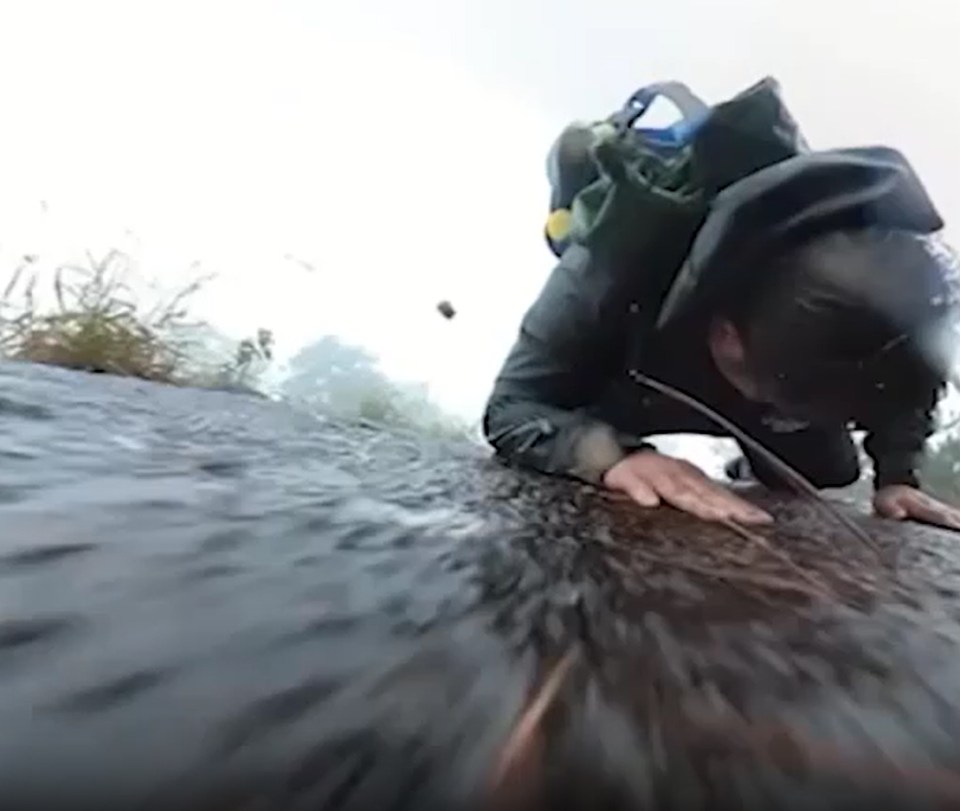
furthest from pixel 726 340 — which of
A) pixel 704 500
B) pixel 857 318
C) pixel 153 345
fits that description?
pixel 153 345

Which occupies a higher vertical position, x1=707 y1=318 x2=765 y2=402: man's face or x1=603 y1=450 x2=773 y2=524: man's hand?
x1=707 y1=318 x2=765 y2=402: man's face

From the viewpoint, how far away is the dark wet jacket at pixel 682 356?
66 cm

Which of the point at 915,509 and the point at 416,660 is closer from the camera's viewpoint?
the point at 416,660

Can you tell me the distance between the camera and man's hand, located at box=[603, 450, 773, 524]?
46 centimetres

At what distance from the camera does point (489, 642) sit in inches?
7.1

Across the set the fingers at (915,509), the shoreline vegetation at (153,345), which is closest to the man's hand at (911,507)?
the fingers at (915,509)

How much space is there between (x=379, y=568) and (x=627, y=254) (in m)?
0.61

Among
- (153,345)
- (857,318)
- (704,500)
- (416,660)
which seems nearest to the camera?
(416,660)

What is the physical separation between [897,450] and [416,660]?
0.76 m

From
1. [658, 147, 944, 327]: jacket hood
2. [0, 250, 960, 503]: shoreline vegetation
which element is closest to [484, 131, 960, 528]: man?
[658, 147, 944, 327]: jacket hood

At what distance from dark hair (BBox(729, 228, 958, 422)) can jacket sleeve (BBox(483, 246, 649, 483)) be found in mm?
150

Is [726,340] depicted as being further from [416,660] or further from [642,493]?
[416,660]

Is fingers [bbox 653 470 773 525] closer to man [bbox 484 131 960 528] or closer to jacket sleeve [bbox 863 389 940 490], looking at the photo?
man [bbox 484 131 960 528]

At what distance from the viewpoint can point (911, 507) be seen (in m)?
0.78
